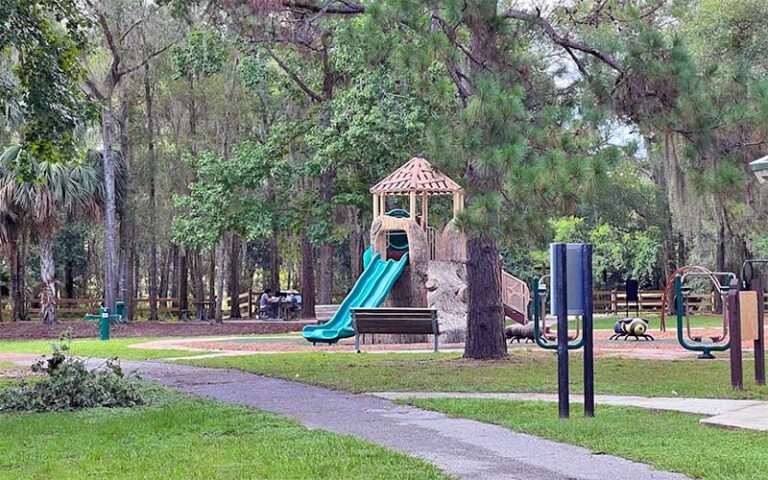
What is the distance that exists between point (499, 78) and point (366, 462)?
7791 mm

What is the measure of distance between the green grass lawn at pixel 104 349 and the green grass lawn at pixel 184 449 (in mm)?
8521

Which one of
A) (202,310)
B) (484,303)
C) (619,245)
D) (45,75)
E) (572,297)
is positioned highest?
(45,75)

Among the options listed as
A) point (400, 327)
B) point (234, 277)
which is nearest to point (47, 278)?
point (234, 277)

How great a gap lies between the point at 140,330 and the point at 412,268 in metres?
9.56

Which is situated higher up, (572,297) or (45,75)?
(45,75)

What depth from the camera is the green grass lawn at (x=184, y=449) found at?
6312 mm

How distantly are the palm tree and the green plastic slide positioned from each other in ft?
38.9

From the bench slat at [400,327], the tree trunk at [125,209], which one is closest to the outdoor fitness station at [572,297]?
the bench slat at [400,327]

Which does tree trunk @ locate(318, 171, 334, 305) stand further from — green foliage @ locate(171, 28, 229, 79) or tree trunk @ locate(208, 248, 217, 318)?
tree trunk @ locate(208, 248, 217, 318)

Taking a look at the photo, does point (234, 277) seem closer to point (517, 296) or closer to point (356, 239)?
point (356, 239)

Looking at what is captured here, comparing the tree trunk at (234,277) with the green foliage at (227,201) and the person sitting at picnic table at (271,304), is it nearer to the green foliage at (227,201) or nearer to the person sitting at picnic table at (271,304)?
the person sitting at picnic table at (271,304)

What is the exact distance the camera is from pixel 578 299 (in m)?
8.95

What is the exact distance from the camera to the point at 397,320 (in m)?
18.2

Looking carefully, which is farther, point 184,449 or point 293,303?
point 293,303
